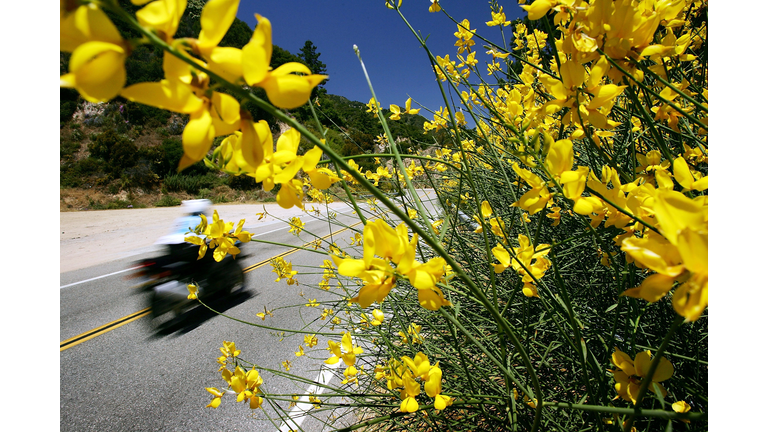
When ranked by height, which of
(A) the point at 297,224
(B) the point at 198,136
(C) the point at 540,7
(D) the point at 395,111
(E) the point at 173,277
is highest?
(D) the point at 395,111

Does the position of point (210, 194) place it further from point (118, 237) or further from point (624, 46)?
point (624, 46)

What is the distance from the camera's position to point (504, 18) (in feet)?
5.92

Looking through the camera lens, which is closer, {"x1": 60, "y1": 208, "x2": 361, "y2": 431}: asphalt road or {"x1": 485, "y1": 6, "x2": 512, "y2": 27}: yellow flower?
{"x1": 485, "y1": 6, "x2": 512, "y2": 27}: yellow flower

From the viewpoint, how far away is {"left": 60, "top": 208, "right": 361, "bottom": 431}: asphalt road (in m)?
2.10

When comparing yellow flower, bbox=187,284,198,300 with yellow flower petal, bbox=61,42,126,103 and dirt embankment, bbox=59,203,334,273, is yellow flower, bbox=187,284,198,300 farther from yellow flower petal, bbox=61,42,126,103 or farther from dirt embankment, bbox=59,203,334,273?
yellow flower petal, bbox=61,42,126,103

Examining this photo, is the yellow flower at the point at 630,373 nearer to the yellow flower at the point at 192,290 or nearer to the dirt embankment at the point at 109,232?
the yellow flower at the point at 192,290

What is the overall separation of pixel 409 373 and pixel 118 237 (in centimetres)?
965

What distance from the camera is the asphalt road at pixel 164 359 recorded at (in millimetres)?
2102

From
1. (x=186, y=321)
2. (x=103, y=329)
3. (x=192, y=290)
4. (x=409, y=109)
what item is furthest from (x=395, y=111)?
(x=103, y=329)

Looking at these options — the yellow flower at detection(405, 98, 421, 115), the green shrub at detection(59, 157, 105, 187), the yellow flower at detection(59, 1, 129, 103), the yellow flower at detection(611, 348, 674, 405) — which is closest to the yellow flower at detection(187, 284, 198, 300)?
the yellow flower at detection(405, 98, 421, 115)

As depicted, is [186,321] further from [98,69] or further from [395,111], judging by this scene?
[98,69]

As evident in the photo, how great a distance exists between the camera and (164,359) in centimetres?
276

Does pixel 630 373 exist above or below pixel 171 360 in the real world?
above

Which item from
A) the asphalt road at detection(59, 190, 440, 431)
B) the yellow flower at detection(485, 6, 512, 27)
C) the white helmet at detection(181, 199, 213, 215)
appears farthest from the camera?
the white helmet at detection(181, 199, 213, 215)
